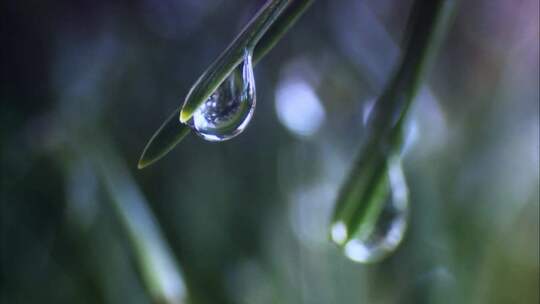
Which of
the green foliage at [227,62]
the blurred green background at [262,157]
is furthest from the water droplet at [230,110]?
the blurred green background at [262,157]

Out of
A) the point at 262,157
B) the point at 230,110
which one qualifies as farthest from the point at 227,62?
the point at 262,157

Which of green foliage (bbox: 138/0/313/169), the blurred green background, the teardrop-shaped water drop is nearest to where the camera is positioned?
green foliage (bbox: 138/0/313/169)

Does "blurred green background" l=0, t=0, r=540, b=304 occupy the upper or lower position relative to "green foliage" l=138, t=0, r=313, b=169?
upper

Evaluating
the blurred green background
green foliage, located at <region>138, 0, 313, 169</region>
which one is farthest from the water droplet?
the blurred green background

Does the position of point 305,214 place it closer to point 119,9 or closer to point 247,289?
point 247,289

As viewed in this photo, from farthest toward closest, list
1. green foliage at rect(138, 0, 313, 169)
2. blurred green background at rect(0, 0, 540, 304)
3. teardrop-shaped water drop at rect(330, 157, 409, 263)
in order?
blurred green background at rect(0, 0, 540, 304) → teardrop-shaped water drop at rect(330, 157, 409, 263) → green foliage at rect(138, 0, 313, 169)

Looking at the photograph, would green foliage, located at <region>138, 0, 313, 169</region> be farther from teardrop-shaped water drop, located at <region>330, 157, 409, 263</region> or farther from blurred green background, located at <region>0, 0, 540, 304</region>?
blurred green background, located at <region>0, 0, 540, 304</region>

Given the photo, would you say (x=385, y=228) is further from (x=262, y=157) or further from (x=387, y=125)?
(x=262, y=157)

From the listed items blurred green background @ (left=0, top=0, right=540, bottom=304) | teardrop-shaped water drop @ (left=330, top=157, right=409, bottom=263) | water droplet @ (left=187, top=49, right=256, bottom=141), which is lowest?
water droplet @ (left=187, top=49, right=256, bottom=141)
